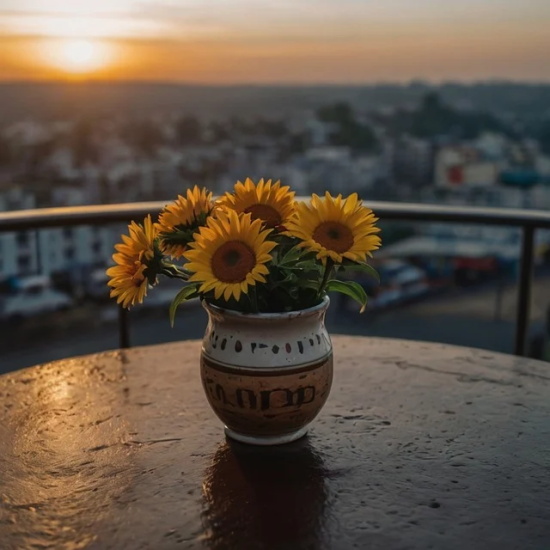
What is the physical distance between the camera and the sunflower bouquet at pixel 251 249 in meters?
1.00

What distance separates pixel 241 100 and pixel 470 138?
2979 mm

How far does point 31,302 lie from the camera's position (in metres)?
8.27

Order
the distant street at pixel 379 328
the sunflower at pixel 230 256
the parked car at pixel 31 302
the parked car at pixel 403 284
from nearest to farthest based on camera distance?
the sunflower at pixel 230 256
the parked car at pixel 31 302
the distant street at pixel 379 328
the parked car at pixel 403 284

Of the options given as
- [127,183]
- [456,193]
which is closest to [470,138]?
[456,193]

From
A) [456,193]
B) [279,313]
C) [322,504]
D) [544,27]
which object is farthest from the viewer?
[544,27]

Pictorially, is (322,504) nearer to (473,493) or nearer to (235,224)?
(473,493)

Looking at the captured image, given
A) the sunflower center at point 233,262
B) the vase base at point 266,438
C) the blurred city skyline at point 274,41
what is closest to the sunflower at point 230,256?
the sunflower center at point 233,262

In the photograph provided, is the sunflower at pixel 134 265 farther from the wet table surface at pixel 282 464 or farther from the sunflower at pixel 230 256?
the wet table surface at pixel 282 464

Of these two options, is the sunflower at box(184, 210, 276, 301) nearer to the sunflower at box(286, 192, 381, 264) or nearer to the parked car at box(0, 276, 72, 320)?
the sunflower at box(286, 192, 381, 264)

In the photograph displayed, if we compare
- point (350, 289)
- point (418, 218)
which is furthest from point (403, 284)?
point (350, 289)

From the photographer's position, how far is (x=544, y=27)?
1082 cm

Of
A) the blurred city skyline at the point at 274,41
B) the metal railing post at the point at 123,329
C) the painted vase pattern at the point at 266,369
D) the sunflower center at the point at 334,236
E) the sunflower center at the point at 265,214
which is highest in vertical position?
the blurred city skyline at the point at 274,41

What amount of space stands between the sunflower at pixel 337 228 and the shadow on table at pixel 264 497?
0.28m

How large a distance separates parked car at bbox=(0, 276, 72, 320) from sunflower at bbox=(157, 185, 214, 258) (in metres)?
5.45
